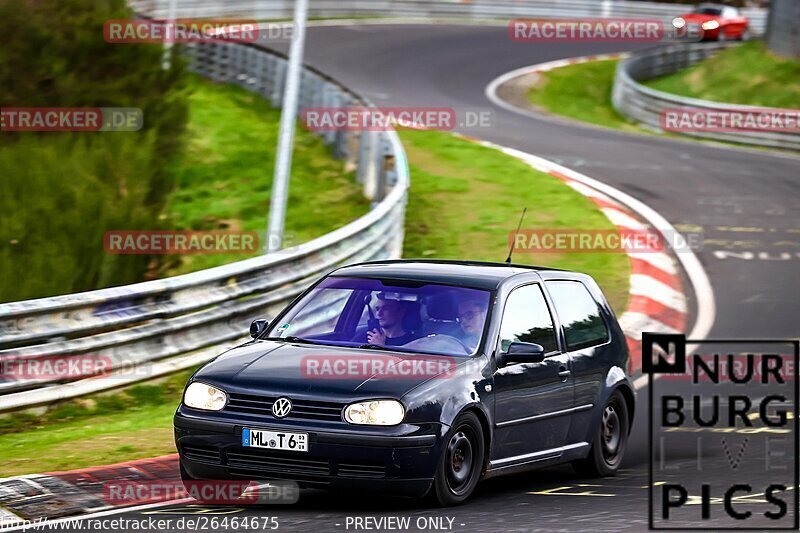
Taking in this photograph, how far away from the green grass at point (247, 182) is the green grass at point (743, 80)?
13181 millimetres

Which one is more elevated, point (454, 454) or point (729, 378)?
point (454, 454)

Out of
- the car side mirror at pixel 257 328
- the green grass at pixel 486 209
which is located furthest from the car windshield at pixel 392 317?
the green grass at pixel 486 209

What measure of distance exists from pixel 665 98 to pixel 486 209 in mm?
13840

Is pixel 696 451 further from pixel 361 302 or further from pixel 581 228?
pixel 581 228

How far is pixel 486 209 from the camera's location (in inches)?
843

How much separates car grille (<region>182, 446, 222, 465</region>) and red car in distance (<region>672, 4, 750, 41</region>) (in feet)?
143

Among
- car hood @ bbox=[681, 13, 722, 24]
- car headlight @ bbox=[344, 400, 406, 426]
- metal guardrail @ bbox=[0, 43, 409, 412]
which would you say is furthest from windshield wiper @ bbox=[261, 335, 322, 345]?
car hood @ bbox=[681, 13, 722, 24]

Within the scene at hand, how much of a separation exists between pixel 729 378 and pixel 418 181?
32.7 ft

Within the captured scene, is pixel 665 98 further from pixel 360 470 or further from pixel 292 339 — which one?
pixel 360 470

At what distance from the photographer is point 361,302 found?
9273mm

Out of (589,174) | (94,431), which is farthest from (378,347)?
(589,174)

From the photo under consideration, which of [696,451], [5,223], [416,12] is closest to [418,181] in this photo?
[5,223]

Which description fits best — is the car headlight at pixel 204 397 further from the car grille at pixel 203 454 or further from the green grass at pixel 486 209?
the green grass at pixel 486 209

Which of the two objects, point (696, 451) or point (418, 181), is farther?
point (418, 181)
